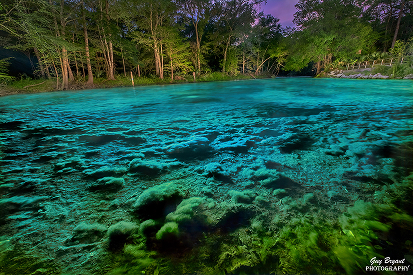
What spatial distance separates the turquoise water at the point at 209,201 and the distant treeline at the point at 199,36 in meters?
19.7

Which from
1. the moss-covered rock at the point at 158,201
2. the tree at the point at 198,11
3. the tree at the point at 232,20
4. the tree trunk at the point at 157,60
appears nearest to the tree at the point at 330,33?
the tree at the point at 232,20

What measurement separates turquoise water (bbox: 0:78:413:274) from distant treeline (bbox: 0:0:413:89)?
64.7ft

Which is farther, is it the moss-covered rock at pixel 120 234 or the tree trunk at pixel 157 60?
the tree trunk at pixel 157 60

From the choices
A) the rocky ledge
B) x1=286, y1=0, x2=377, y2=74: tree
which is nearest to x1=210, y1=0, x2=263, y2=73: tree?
x1=286, y1=0, x2=377, y2=74: tree

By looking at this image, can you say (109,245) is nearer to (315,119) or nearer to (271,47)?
(315,119)

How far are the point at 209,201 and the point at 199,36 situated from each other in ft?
114

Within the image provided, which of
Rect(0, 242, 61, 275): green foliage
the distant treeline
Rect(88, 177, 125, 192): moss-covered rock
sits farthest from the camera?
the distant treeline

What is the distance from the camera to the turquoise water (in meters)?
1.41

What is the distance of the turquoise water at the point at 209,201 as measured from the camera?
1.41m

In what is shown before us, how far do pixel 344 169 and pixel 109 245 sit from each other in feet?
10.4

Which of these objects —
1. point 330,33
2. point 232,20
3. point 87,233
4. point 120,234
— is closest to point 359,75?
point 330,33

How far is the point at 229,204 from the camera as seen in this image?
2.01 metres

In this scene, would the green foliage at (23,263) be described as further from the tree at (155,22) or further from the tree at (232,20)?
the tree at (232,20)

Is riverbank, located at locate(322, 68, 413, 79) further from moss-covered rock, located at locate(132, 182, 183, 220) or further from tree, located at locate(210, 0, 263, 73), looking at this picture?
moss-covered rock, located at locate(132, 182, 183, 220)
